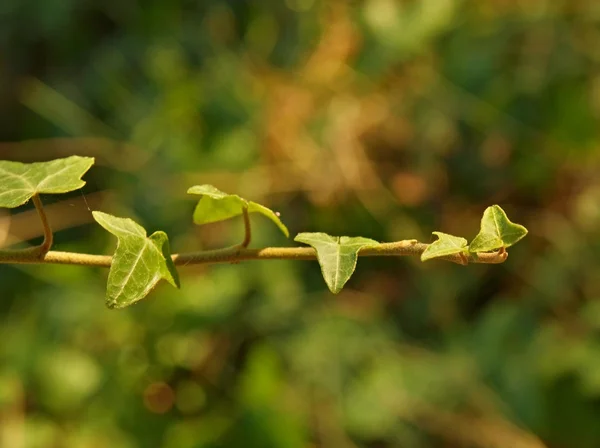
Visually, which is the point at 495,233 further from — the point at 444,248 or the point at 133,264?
the point at 133,264

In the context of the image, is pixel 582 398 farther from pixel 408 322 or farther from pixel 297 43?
pixel 297 43

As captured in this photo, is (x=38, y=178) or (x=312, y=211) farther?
(x=312, y=211)

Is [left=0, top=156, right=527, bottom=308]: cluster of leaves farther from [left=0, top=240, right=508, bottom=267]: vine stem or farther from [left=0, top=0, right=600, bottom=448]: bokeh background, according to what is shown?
[left=0, top=0, right=600, bottom=448]: bokeh background

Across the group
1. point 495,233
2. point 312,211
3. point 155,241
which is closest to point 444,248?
point 495,233

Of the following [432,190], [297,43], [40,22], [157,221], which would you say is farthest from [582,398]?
[40,22]

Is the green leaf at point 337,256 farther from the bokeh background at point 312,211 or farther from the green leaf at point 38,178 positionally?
the bokeh background at point 312,211

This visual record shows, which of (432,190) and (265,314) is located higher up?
(432,190)
